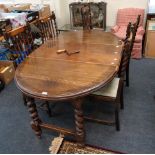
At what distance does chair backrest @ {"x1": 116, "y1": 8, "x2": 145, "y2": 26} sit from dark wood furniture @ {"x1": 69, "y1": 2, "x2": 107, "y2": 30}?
33cm

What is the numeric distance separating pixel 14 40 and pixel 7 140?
114cm

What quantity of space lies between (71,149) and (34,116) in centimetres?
49

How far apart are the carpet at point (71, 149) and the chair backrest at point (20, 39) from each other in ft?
3.99

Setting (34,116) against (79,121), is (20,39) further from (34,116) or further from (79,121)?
(79,121)

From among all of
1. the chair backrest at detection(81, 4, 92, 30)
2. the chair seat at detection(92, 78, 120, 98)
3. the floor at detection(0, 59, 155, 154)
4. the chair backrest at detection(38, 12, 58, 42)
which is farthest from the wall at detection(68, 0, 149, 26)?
the chair seat at detection(92, 78, 120, 98)

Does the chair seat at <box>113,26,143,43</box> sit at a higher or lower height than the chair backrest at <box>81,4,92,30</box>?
lower

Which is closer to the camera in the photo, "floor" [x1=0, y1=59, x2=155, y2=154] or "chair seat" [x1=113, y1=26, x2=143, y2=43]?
"floor" [x1=0, y1=59, x2=155, y2=154]

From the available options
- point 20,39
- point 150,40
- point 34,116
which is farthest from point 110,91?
point 150,40

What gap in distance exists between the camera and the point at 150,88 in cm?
261

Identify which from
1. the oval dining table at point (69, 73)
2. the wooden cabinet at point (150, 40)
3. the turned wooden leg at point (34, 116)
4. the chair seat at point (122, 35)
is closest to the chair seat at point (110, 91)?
the oval dining table at point (69, 73)

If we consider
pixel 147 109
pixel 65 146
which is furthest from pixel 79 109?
pixel 147 109

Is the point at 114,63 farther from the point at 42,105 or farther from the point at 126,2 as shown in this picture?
the point at 126,2

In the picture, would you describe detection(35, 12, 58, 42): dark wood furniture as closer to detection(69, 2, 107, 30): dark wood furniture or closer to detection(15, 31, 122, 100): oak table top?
detection(15, 31, 122, 100): oak table top

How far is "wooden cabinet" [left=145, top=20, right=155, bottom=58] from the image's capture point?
10.6 feet
